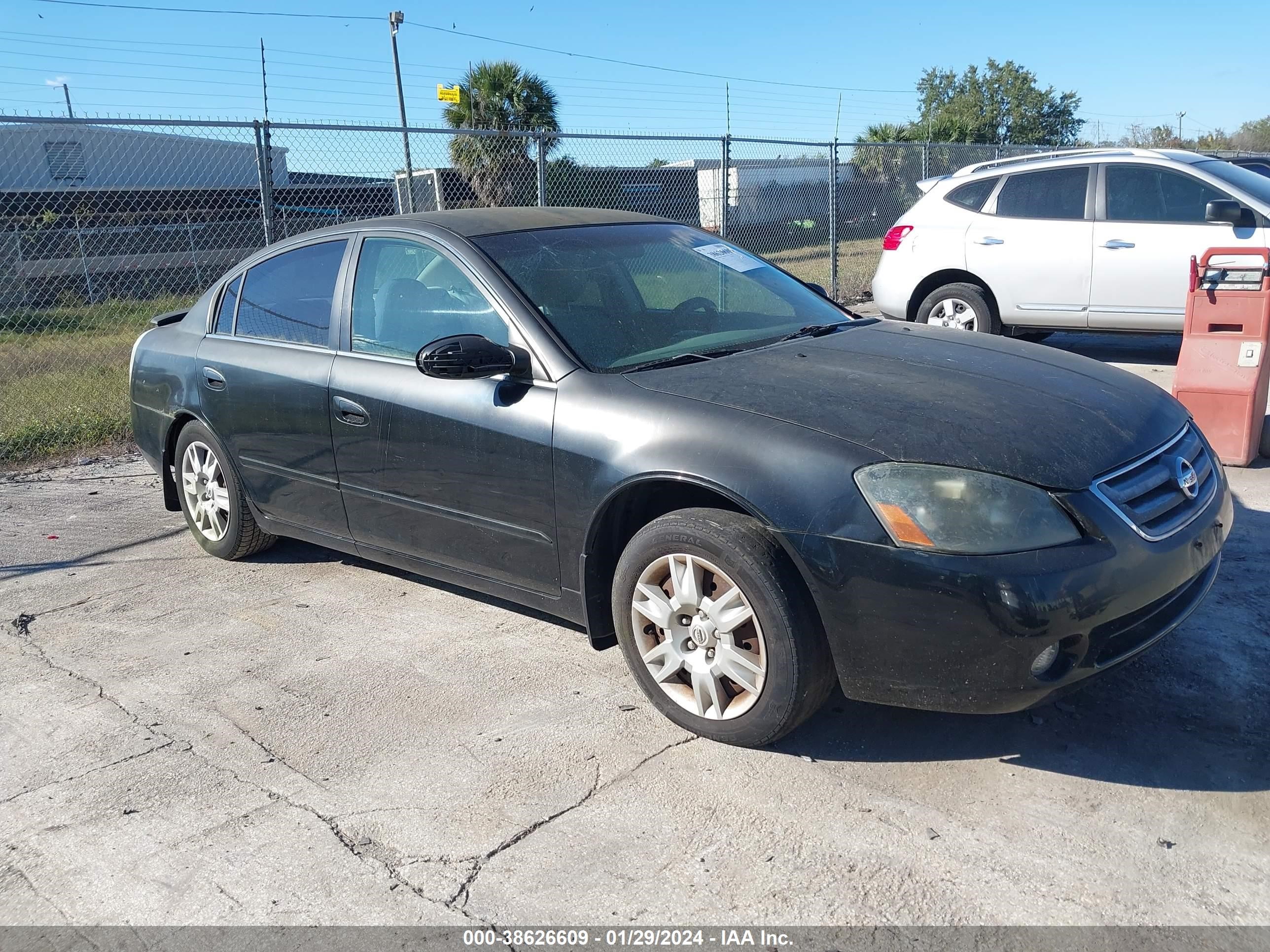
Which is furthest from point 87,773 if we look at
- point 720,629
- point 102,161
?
point 102,161

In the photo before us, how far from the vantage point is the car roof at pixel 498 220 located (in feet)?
14.4

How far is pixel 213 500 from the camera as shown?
537cm

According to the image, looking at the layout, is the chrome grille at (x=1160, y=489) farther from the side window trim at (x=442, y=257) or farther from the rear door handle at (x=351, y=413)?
the rear door handle at (x=351, y=413)

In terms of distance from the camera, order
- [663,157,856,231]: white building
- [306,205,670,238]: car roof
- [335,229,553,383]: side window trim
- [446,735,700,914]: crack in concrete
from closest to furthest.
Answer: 1. [446,735,700,914]: crack in concrete
2. [335,229,553,383]: side window trim
3. [306,205,670,238]: car roof
4. [663,157,856,231]: white building

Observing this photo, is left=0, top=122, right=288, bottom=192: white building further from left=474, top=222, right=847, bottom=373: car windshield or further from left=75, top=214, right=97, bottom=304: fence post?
left=474, top=222, right=847, bottom=373: car windshield

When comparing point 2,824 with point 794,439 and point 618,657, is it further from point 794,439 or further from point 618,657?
point 794,439

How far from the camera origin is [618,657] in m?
4.11

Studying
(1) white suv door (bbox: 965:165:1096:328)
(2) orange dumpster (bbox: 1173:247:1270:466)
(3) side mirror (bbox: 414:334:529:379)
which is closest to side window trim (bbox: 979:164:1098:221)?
(1) white suv door (bbox: 965:165:1096:328)

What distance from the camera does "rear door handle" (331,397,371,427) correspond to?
4.30m

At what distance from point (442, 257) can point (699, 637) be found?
187 cm

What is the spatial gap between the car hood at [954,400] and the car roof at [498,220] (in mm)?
1096

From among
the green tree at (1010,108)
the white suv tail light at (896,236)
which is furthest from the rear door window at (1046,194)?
the green tree at (1010,108)

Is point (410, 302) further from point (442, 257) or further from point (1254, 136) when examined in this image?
point (1254, 136)

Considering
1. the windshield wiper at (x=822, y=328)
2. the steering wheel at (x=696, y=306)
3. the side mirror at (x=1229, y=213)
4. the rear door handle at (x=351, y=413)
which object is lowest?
the rear door handle at (x=351, y=413)
